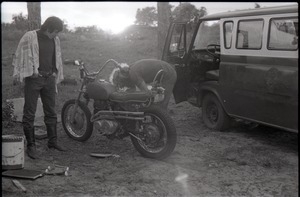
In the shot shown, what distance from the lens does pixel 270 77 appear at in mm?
6102

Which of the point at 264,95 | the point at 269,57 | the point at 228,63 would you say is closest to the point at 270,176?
the point at 264,95

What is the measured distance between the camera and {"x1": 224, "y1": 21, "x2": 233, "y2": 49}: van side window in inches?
274

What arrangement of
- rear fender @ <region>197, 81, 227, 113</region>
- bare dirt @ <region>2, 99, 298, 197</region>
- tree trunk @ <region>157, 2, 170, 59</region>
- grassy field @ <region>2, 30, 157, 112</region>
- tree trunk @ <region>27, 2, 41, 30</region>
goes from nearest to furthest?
bare dirt @ <region>2, 99, 298, 197</region> < rear fender @ <region>197, 81, 227, 113</region> < tree trunk @ <region>27, 2, 41, 30</region> < tree trunk @ <region>157, 2, 170, 59</region> < grassy field @ <region>2, 30, 157, 112</region>

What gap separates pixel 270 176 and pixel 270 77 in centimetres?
165

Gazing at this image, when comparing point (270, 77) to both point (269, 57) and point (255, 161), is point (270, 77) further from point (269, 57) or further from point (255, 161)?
point (255, 161)

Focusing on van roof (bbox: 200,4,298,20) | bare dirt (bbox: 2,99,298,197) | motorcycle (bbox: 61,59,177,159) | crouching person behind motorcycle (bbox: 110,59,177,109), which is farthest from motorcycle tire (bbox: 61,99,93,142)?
van roof (bbox: 200,4,298,20)

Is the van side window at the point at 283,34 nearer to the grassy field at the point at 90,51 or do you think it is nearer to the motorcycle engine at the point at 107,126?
the motorcycle engine at the point at 107,126

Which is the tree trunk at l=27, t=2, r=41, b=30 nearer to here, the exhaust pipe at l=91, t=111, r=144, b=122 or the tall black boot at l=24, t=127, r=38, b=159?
the exhaust pipe at l=91, t=111, r=144, b=122

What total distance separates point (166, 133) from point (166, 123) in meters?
0.15

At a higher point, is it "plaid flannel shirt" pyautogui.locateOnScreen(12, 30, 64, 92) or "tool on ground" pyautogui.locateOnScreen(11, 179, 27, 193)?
"plaid flannel shirt" pyautogui.locateOnScreen(12, 30, 64, 92)

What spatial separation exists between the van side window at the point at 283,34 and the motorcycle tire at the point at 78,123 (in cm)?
311

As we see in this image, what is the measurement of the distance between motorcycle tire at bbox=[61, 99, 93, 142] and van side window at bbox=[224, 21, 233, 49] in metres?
2.72

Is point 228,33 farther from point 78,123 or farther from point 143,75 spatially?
point 78,123

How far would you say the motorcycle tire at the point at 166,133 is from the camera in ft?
18.1
